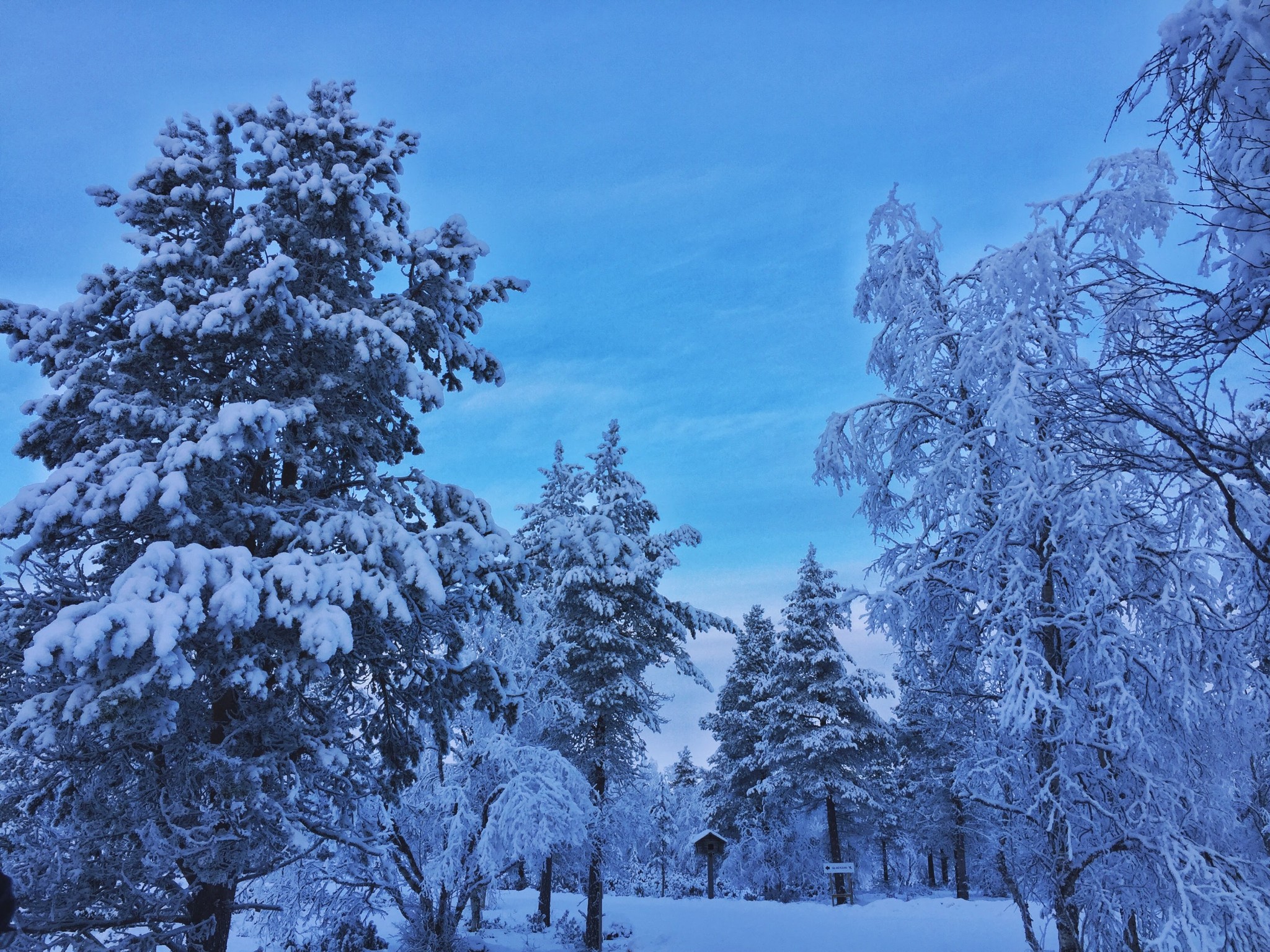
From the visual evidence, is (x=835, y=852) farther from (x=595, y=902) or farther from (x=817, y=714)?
(x=595, y=902)

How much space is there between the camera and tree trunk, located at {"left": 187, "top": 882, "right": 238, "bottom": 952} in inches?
250

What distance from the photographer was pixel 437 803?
14344 mm

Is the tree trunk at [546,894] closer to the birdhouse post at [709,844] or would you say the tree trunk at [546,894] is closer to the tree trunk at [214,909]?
the birdhouse post at [709,844]

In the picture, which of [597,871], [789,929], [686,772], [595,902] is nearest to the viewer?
[595,902]

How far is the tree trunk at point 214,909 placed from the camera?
20.8 feet

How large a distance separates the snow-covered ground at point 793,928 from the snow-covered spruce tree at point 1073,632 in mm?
5547

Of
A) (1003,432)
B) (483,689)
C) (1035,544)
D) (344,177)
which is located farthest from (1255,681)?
(344,177)

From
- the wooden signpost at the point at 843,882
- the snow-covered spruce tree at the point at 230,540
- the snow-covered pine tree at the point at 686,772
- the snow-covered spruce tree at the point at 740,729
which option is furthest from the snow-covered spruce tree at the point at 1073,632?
the snow-covered pine tree at the point at 686,772

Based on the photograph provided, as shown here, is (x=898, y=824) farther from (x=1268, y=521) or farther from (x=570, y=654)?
(x=1268, y=521)

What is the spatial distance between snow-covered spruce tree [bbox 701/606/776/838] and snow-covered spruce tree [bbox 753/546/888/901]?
2592 mm

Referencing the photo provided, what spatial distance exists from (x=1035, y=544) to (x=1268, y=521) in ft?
6.41

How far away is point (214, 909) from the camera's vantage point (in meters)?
6.41

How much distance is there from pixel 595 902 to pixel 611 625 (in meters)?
5.99

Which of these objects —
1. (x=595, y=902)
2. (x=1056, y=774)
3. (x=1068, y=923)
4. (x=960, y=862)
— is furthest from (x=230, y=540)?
(x=960, y=862)
